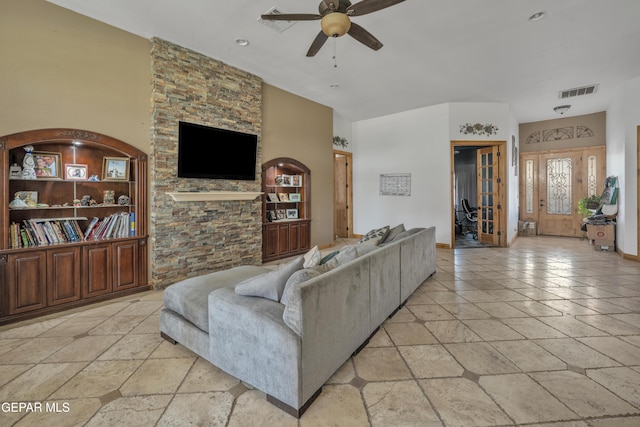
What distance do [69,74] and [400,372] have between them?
4449mm

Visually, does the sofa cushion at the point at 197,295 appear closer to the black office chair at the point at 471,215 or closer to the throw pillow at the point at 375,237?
the throw pillow at the point at 375,237

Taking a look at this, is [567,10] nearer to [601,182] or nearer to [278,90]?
[278,90]

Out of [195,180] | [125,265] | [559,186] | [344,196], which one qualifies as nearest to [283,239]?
[195,180]

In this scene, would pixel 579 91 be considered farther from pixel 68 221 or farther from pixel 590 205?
pixel 68 221

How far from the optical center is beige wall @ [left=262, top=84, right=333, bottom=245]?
5.49 meters

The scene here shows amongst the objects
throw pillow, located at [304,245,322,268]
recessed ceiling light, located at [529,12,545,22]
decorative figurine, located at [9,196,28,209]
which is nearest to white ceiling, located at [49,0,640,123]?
recessed ceiling light, located at [529,12,545,22]

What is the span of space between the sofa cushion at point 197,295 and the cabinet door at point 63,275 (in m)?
1.61

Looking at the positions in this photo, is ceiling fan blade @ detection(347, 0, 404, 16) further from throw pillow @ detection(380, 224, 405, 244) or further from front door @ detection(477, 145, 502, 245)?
→ front door @ detection(477, 145, 502, 245)

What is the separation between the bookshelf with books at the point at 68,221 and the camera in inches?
114

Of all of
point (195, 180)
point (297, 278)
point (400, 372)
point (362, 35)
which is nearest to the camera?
point (297, 278)

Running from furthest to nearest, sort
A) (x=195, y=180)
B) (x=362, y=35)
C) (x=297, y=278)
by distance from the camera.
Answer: (x=195, y=180) < (x=362, y=35) < (x=297, y=278)

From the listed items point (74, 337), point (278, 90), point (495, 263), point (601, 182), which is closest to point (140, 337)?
point (74, 337)

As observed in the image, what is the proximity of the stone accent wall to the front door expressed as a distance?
543cm

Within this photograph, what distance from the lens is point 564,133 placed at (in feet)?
25.7
